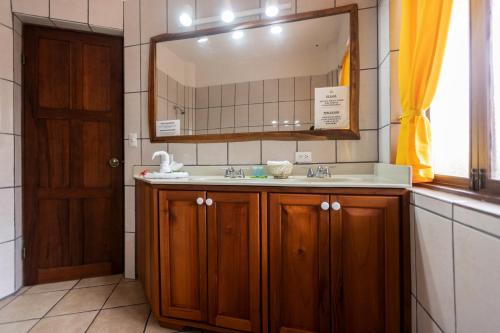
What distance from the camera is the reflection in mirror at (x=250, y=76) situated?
1.49 meters

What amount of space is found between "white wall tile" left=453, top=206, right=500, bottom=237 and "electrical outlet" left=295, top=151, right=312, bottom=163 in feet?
2.92

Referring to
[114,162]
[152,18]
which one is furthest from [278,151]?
[152,18]

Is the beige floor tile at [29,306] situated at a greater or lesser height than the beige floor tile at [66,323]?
lesser

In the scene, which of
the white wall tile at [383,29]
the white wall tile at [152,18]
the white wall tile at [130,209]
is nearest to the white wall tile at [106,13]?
the white wall tile at [152,18]

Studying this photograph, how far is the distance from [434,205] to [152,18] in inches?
86.4

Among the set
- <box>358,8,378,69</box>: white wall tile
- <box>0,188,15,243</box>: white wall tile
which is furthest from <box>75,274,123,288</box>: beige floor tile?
<box>358,8,378,69</box>: white wall tile

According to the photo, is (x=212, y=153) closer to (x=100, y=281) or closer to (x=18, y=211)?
(x=100, y=281)

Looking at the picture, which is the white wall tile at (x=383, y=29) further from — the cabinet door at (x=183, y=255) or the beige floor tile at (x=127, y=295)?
the beige floor tile at (x=127, y=295)

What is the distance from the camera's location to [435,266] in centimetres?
77

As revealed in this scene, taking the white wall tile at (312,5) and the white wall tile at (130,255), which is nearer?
the white wall tile at (312,5)

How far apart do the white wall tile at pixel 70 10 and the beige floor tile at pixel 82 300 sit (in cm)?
206

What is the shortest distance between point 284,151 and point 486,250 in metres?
1.11

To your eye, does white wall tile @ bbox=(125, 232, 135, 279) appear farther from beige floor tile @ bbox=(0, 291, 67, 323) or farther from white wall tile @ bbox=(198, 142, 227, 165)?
white wall tile @ bbox=(198, 142, 227, 165)

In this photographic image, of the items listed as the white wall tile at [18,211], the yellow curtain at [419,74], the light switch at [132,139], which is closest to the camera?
the yellow curtain at [419,74]
